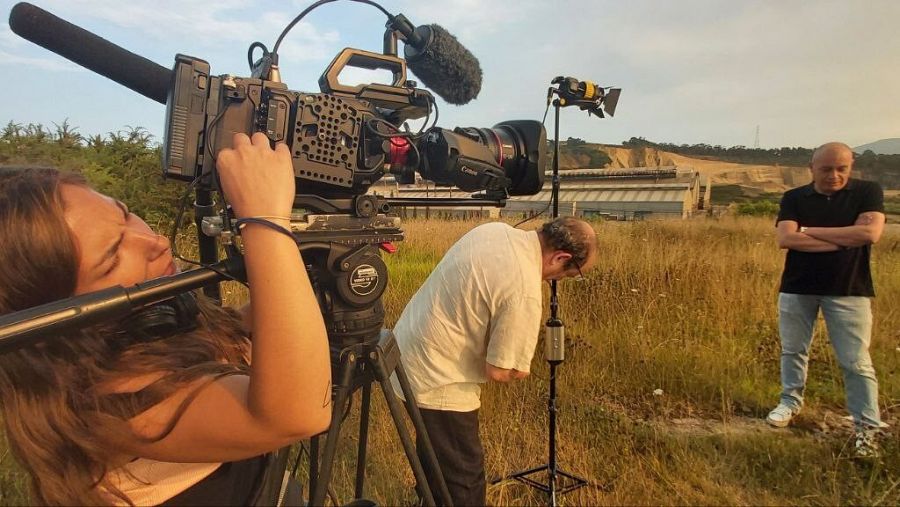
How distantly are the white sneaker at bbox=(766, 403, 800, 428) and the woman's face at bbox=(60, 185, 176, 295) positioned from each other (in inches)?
139

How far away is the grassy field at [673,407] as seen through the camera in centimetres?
237

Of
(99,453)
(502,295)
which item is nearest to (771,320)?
(502,295)

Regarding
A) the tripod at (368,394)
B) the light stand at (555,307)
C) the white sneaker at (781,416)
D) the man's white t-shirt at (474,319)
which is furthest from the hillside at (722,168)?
the tripod at (368,394)

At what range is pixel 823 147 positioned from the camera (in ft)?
10.3

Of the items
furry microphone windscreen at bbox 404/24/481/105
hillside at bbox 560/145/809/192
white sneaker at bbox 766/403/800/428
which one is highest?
hillside at bbox 560/145/809/192

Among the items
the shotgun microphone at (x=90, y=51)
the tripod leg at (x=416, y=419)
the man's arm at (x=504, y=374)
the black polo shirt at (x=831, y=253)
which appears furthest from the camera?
the black polo shirt at (x=831, y=253)

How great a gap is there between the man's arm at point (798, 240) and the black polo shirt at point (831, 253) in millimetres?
53

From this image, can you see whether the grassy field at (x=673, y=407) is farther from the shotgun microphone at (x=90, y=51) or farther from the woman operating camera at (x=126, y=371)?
the shotgun microphone at (x=90, y=51)

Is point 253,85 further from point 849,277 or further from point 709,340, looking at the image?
point 709,340

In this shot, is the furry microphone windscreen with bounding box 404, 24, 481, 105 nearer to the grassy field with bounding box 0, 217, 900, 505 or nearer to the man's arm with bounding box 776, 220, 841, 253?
Result: the grassy field with bounding box 0, 217, 900, 505

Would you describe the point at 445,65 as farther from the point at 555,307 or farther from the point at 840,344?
the point at 840,344

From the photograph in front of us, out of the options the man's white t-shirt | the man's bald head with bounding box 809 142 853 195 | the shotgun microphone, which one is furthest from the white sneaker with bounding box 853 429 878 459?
the shotgun microphone

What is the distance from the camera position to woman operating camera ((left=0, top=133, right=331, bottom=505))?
0.84 m

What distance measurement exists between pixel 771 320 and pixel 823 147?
6.45ft
